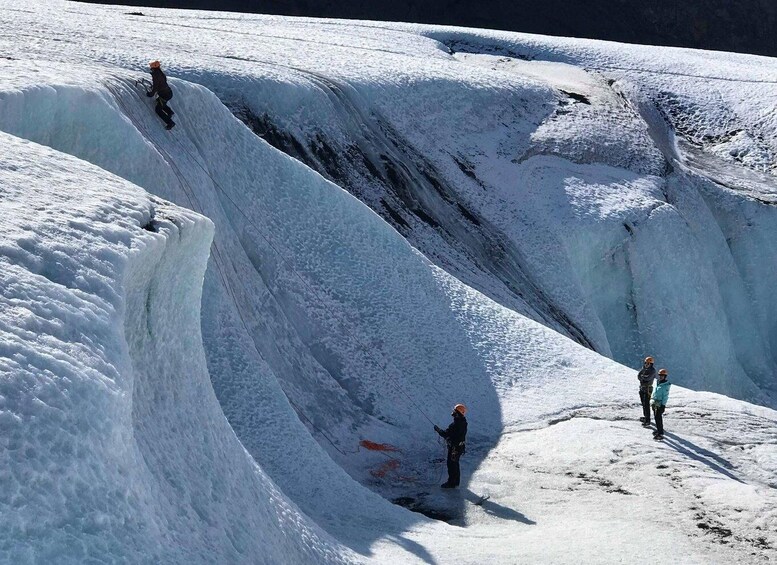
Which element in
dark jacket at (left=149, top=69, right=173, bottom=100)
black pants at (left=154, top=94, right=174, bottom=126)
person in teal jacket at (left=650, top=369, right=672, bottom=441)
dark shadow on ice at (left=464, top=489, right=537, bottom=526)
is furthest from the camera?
black pants at (left=154, top=94, right=174, bottom=126)

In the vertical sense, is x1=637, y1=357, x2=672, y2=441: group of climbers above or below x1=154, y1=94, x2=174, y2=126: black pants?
below

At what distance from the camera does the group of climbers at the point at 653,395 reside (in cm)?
1437

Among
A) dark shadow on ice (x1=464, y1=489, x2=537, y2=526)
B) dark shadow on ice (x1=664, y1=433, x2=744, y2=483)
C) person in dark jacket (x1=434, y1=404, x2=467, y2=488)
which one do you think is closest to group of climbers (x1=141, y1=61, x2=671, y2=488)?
person in dark jacket (x1=434, y1=404, x2=467, y2=488)

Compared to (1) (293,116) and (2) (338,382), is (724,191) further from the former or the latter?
(2) (338,382)

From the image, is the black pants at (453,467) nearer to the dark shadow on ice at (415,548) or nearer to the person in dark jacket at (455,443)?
the person in dark jacket at (455,443)

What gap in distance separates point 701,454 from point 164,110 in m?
8.48

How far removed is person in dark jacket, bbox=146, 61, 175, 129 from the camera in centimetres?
1516

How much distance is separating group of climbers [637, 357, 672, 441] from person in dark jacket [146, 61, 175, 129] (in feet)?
23.9

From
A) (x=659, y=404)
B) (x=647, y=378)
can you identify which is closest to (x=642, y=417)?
(x=647, y=378)

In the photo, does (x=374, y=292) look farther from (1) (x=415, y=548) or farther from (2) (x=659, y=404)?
(1) (x=415, y=548)

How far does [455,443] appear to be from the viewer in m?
12.9

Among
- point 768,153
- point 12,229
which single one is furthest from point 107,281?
point 768,153

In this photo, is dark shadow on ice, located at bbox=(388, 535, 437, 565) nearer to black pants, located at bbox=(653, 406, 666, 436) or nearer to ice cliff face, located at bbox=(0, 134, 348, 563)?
ice cliff face, located at bbox=(0, 134, 348, 563)

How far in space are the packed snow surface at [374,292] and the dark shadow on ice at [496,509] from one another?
0.03 metres
